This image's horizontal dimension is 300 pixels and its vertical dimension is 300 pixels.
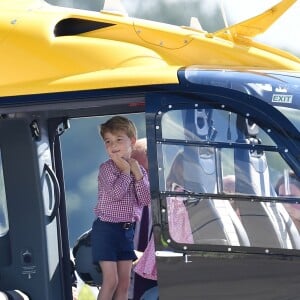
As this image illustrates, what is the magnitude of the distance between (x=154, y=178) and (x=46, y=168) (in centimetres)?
124

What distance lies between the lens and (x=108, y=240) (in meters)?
5.32

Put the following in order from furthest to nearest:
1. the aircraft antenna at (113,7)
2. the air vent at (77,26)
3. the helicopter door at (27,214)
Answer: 1. the helicopter door at (27,214)
2. the aircraft antenna at (113,7)
3. the air vent at (77,26)

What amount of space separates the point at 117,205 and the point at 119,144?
35 cm

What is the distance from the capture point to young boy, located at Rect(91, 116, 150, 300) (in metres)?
5.22

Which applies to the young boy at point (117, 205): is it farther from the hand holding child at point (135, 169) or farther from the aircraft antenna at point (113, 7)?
the aircraft antenna at point (113, 7)

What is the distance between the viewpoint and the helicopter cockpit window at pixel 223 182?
4.52 meters

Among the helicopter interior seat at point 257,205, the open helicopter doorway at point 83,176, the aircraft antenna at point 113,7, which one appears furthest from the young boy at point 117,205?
the helicopter interior seat at point 257,205

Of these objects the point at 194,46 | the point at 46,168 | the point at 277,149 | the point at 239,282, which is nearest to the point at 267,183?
the point at 277,149

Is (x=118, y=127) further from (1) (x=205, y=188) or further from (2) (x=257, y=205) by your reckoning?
(2) (x=257, y=205)

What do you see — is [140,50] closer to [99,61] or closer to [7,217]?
[99,61]

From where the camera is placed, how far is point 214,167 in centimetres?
458

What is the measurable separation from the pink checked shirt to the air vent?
78 cm

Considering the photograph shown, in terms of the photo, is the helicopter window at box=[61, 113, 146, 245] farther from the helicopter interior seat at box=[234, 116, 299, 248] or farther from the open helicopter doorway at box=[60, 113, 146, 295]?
the helicopter interior seat at box=[234, 116, 299, 248]

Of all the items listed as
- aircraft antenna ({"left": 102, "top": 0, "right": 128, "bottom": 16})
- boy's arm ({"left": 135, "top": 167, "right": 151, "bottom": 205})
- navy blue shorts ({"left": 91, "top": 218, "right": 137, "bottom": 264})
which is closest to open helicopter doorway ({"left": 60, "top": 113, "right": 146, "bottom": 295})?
navy blue shorts ({"left": 91, "top": 218, "right": 137, "bottom": 264})
